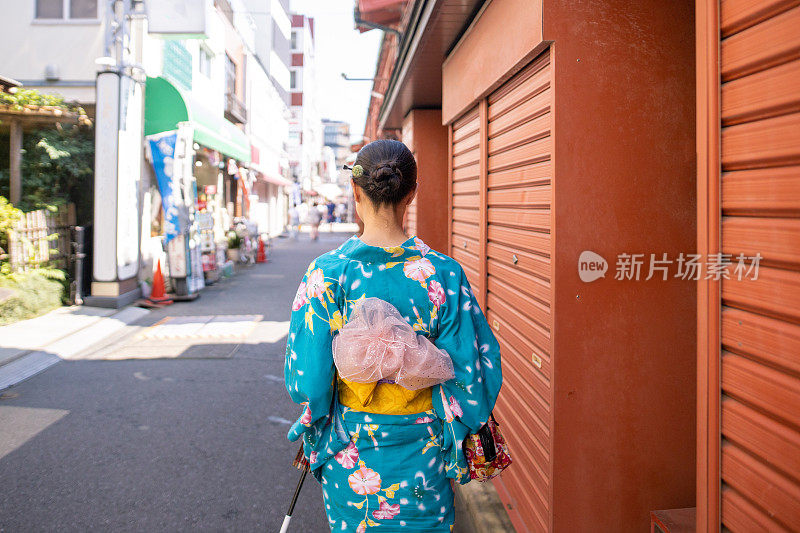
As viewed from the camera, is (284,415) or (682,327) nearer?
(682,327)

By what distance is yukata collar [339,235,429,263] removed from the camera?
77.9 inches

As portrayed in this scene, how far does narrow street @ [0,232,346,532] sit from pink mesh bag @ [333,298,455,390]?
1952 millimetres

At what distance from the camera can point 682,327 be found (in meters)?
2.71

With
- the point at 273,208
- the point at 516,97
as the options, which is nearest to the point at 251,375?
the point at 516,97

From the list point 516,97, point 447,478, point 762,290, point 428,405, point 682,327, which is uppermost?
point 516,97

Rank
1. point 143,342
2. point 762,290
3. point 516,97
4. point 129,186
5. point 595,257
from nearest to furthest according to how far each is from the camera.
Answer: point 762,290
point 595,257
point 516,97
point 143,342
point 129,186

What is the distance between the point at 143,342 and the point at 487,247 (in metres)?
5.61

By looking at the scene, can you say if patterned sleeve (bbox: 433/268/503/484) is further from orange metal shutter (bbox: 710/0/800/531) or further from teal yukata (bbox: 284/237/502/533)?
orange metal shutter (bbox: 710/0/800/531)

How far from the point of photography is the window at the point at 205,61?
A: 694 inches

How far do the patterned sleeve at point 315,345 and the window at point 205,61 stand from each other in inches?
691

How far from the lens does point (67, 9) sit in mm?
10953

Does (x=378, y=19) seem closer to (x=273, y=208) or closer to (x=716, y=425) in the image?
(x=716, y=425)

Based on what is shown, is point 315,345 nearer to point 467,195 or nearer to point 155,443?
point 155,443

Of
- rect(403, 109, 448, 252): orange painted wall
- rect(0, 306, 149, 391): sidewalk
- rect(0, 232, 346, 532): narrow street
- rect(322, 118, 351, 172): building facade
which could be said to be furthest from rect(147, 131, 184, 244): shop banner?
rect(322, 118, 351, 172): building facade
